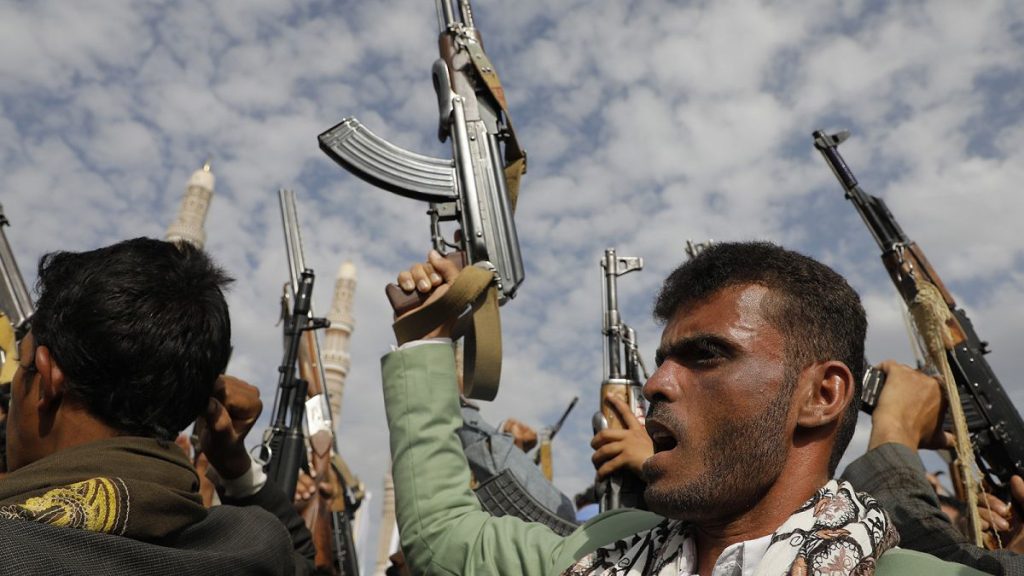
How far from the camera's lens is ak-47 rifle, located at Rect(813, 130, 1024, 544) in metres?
3.27

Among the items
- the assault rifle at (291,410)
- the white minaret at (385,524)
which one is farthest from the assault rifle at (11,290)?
the white minaret at (385,524)

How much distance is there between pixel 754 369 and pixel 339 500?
23.9ft

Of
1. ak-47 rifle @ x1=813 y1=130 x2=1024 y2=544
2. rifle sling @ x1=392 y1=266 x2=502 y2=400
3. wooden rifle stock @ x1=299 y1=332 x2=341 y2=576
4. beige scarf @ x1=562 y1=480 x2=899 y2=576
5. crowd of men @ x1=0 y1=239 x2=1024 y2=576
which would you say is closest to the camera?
beige scarf @ x1=562 y1=480 x2=899 y2=576

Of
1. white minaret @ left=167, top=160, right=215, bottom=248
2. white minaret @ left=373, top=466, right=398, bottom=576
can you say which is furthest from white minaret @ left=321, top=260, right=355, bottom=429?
white minaret @ left=167, top=160, right=215, bottom=248

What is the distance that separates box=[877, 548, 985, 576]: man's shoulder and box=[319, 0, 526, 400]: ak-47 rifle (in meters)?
1.20

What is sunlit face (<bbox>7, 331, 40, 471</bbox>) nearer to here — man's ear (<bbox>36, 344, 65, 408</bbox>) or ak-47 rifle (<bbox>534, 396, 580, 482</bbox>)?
man's ear (<bbox>36, 344, 65, 408</bbox>)

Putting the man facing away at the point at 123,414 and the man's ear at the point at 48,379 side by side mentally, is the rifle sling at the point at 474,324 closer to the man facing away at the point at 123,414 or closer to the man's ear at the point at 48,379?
the man facing away at the point at 123,414

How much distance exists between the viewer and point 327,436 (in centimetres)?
698

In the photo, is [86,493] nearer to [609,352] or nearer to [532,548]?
[532,548]

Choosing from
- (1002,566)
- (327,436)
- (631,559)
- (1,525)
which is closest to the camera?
(1,525)

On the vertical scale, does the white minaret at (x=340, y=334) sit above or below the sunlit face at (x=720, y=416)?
above

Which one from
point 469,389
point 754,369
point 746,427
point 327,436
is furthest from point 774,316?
point 327,436

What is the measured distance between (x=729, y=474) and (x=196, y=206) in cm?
3651

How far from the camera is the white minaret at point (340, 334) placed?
55.8 meters
